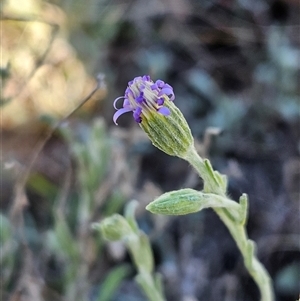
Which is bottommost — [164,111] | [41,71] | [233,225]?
[233,225]

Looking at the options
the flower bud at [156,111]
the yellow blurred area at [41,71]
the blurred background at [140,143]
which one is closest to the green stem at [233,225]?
the flower bud at [156,111]

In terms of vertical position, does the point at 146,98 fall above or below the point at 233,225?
above

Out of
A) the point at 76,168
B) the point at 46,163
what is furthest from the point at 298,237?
the point at 46,163

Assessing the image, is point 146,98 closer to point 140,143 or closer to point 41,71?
point 140,143

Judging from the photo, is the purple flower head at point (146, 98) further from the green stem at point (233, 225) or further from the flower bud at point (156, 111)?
the green stem at point (233, 225)

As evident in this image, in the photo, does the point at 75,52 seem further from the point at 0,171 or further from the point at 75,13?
the point at 0,171

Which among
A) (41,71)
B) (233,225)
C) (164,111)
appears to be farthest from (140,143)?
(164,111)
